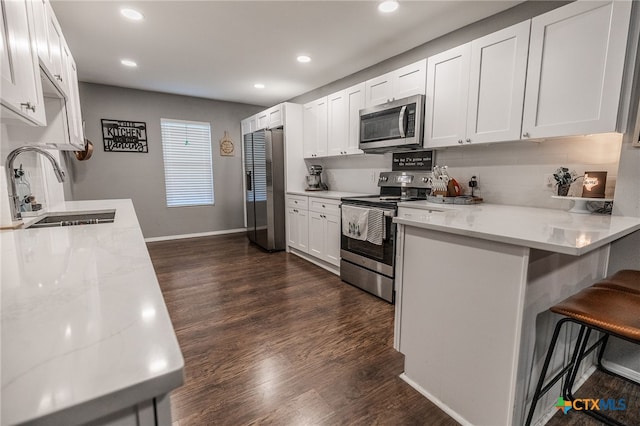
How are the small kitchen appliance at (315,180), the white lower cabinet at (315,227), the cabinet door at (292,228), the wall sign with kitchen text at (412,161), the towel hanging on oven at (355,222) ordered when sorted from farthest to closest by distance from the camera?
the small kitchen appliance at (315,180) < the cabinet door at (292,228) < the white lower cabinet at (315,227) < the wall sign with kitchen text at (412,161) < the towel hanging on oven at (355,222)

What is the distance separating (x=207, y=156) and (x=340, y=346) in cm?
462

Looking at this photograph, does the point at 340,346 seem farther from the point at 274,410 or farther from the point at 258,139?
the point at 258,139

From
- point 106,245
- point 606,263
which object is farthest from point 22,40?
point 606,263

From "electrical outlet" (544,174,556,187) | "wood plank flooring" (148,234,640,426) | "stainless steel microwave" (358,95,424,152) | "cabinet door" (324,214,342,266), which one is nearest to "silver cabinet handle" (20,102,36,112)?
"wood plank flooring" (148,234,640,426)

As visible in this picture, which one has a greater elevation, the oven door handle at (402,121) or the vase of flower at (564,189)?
the oven door handle at (402,121)

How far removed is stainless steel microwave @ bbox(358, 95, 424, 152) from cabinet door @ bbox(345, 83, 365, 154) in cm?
21

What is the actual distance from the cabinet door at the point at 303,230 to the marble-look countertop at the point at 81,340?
10.1 feet

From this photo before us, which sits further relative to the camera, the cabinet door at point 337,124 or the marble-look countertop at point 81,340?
the cabinet door at point 337,124

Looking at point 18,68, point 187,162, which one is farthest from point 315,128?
point 18,68

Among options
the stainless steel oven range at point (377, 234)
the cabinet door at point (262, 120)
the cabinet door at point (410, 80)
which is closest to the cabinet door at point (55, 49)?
the stainless steel oven range at point (377, 234)

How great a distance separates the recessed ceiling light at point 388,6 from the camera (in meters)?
2.33

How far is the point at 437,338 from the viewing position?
1539 mm

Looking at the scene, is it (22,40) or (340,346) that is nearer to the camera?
(22,40)

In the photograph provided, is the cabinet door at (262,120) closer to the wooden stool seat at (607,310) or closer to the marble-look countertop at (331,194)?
the marble-look countertop at (331,194)
